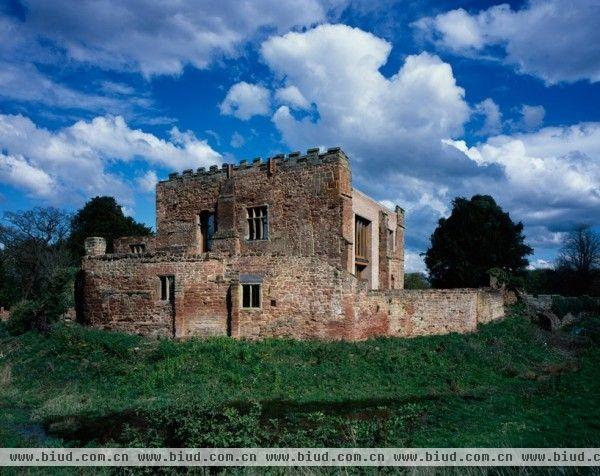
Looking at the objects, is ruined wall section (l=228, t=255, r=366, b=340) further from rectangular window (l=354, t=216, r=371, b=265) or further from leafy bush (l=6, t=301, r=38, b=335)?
leafy bush (l=6, t=301, r=38, b=335)

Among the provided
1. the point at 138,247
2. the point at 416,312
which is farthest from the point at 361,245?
the point at 138,247

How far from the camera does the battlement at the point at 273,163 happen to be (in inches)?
939

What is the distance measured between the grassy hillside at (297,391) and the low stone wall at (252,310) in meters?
0.98

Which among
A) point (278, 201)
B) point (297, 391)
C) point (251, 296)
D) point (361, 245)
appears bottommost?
point (297, 391)

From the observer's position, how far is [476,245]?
128 feet

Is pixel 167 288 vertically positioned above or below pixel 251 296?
above

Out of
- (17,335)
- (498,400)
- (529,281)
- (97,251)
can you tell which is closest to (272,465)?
(498,400)

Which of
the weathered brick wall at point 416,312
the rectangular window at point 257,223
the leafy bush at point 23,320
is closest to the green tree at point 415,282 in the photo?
the weathered brick wall at point 416,312

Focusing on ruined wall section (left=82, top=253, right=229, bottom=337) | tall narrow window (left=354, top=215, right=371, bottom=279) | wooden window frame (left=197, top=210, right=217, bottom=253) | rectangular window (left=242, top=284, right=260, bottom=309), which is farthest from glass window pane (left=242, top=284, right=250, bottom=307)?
tall narrow window (left=354, top=215, right=371, bottom=279)

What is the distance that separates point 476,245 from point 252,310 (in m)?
25.6

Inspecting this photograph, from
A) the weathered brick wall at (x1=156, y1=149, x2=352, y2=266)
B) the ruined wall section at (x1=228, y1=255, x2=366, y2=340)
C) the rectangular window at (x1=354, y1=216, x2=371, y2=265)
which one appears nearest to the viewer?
the ruined wall section at (x1=228, y1=255, x2=366, y2=340)

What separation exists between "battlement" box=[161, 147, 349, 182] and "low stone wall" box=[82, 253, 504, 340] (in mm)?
6454

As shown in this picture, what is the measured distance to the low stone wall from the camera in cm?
1992

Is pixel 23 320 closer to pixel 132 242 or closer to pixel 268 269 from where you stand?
pixel 132 242
